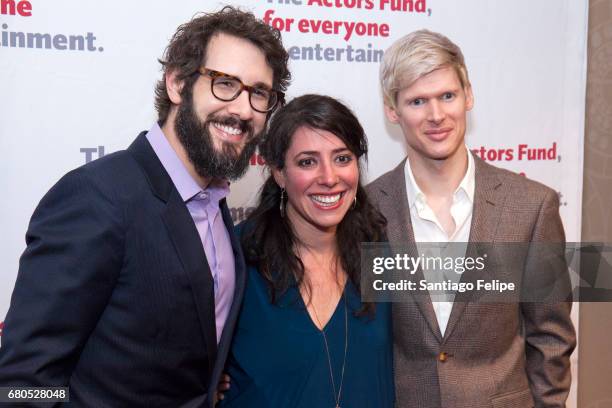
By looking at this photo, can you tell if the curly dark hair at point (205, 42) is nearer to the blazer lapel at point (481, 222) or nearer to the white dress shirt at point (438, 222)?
the white dress shirt at point (438, 222)

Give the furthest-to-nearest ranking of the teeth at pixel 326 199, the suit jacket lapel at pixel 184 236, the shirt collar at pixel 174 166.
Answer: the teeth at pixel 326 199 → the shirt collar at pixel 174 166 → the suit jacket lapel at pixel 184 236

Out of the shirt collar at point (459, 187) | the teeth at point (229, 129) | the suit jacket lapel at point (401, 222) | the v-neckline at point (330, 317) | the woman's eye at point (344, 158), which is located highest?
Result: the teeth at point (229, 129)

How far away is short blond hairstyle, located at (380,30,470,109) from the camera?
2.17m

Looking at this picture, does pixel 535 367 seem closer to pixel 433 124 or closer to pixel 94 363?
pixel 433 124

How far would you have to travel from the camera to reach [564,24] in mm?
3070

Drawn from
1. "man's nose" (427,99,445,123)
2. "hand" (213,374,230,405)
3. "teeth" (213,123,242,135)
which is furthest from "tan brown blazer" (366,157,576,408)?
"teeth" (213,123,242,135)

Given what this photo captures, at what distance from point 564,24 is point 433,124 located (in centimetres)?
140

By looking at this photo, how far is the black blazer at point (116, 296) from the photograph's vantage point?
1.44 m

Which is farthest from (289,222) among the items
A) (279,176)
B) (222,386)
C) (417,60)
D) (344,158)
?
(417,60)

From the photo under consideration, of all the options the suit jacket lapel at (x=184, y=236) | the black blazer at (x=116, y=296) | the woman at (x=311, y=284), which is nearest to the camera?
the black blazer at (x=116, y=296)

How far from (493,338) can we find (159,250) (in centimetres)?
118

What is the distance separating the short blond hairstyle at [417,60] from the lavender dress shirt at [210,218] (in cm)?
75

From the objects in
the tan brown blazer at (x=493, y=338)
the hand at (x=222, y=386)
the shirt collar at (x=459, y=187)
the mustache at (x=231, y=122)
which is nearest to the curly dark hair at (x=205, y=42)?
the mustache at (x=231, y=122)

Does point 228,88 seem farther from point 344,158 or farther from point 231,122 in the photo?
point 344,158
